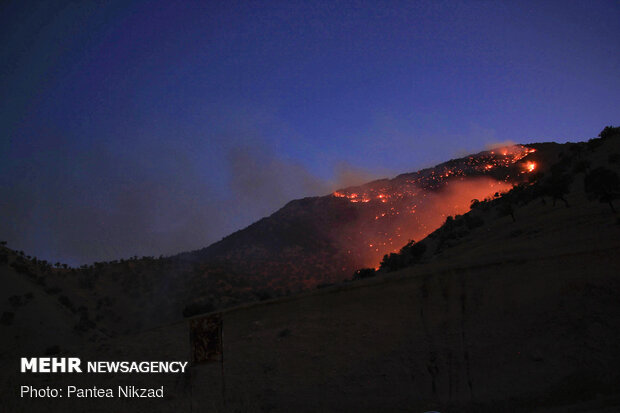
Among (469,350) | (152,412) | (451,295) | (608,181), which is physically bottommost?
(152,412)

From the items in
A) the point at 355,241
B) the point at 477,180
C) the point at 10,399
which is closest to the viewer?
the point at 10,399

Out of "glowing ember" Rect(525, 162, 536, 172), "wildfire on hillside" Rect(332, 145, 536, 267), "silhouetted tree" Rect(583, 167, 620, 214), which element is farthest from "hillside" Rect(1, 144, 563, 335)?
"silhouetted tree" Rect(583, 167, 620, 214)

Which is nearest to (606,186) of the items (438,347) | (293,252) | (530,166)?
(438,347)

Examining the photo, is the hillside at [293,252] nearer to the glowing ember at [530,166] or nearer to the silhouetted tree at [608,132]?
the glowing ember at [530,166]

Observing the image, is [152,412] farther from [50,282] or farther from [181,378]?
[50,282]

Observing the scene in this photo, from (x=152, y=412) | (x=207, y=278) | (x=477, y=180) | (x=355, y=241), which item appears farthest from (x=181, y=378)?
(x=477, y=180)

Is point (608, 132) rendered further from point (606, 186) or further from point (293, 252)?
point (293, 252)

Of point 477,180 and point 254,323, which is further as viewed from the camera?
point 477,180

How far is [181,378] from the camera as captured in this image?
22.5 metres

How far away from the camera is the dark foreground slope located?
16906mm

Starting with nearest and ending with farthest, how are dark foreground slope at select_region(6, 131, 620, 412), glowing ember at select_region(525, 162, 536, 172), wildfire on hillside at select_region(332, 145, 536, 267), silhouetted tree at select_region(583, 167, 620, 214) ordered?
dark foreground slope at select_region(6, 131, 620, 412) < silhouetted tree at select_region(583, 167, 620, 214) < wildfire on hillside at select_region(332, 145, 536, 267) < glowing ember at select_region(525, 162, 536, 172)

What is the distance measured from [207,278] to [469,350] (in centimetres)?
5516

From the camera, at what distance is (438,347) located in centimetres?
2053

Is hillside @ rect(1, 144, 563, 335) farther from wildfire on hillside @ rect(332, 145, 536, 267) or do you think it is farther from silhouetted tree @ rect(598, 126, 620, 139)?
silhouetted tree @ rect(598, 126, 620, 139)
